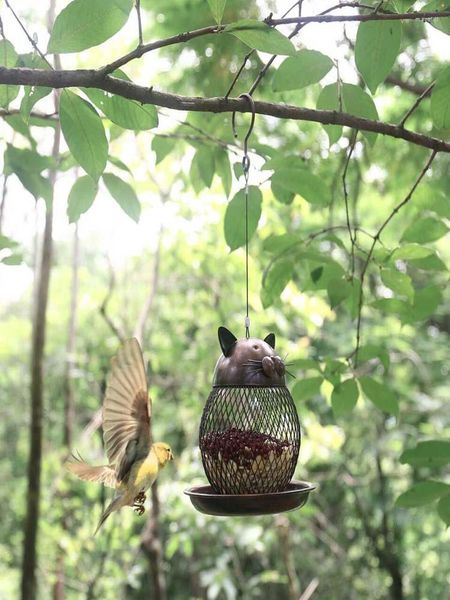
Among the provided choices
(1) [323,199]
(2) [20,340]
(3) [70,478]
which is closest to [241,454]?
(1) [323,199]

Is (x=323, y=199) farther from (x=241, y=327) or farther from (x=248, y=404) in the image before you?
(x=241, y=327)

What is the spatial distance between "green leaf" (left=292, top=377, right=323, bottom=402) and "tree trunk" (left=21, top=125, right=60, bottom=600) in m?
1.23

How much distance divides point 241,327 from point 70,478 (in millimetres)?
1033

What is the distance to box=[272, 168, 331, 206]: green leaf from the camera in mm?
1144

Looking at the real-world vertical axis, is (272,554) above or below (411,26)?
below

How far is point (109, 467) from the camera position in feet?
4.00

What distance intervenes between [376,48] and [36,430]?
188 cm

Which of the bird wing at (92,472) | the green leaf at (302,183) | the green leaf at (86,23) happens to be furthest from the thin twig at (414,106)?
the bird wing at (92,472)

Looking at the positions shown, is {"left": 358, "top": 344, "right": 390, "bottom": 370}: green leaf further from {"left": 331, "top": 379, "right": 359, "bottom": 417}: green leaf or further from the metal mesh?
the metal mesh

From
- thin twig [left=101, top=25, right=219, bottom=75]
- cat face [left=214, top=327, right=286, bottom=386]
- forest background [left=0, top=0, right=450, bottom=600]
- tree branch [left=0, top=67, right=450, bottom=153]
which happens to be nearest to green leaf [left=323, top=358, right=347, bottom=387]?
forest background [left=0, top=0, right=450, bottom=600]

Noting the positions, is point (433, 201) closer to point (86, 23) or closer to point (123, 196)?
point (123, 196)

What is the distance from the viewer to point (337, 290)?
121 centimetres

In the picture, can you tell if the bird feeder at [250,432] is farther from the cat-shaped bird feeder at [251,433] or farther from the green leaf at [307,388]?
the green leaf at [307,388]

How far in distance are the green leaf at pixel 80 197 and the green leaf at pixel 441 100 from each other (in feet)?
1.72
